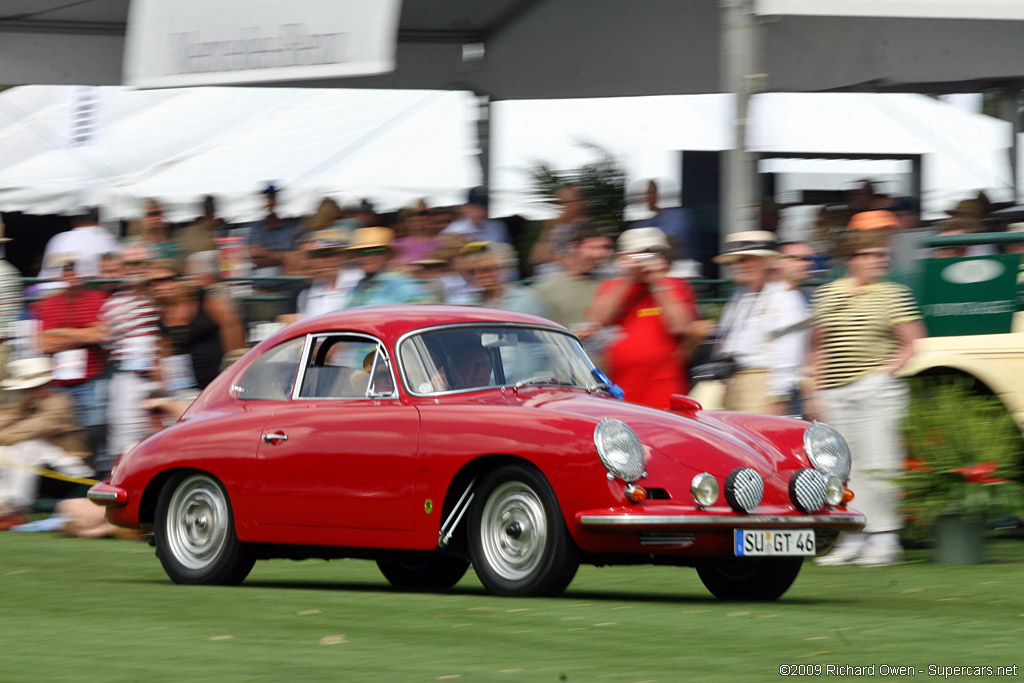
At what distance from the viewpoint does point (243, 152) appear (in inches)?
686

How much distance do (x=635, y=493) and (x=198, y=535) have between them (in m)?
2.61

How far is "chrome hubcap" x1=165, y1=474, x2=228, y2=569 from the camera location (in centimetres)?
872

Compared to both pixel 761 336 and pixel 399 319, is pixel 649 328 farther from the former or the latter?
pixel 399 319

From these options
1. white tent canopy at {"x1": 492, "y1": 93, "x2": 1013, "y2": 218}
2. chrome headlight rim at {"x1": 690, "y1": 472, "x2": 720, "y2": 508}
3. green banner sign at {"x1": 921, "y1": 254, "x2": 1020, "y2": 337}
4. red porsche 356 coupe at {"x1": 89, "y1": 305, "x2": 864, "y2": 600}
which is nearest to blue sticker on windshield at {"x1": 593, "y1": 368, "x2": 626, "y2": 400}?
red porsche 356 coupe at {"x1": 89, "y1": 305, "x2": 864, "y2": 600}

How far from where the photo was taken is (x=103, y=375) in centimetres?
1255

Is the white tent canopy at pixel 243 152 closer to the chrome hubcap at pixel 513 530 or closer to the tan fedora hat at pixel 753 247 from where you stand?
the tan fedora hat at pixel 753 247

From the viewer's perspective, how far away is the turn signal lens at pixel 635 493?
7383 mm

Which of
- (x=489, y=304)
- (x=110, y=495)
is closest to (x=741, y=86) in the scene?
(x=489, y=304)

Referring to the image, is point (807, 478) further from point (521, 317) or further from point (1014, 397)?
point (1014, 397)

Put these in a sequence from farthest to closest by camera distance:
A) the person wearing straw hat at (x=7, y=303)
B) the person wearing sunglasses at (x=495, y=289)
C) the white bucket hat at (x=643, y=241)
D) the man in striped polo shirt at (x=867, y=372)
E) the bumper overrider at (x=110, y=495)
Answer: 1. the person wearing straw hat at (x=7, y=303)
2. the person wearing sunglasses at (x=495, y=289)
3. the white bucket hat at (x=643, y=241)
4. the man in striped polo shirt at (x=867, y=372)
5. the bumper overrider at (x=110, y=495)

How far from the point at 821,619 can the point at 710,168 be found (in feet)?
28.5

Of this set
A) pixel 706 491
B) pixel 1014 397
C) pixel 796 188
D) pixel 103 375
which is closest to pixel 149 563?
pixel 103 375

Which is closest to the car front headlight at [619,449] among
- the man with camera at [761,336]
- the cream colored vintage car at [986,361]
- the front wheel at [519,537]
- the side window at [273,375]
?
the front wheel at [519,537]

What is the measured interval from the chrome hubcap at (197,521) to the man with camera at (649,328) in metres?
2.48
